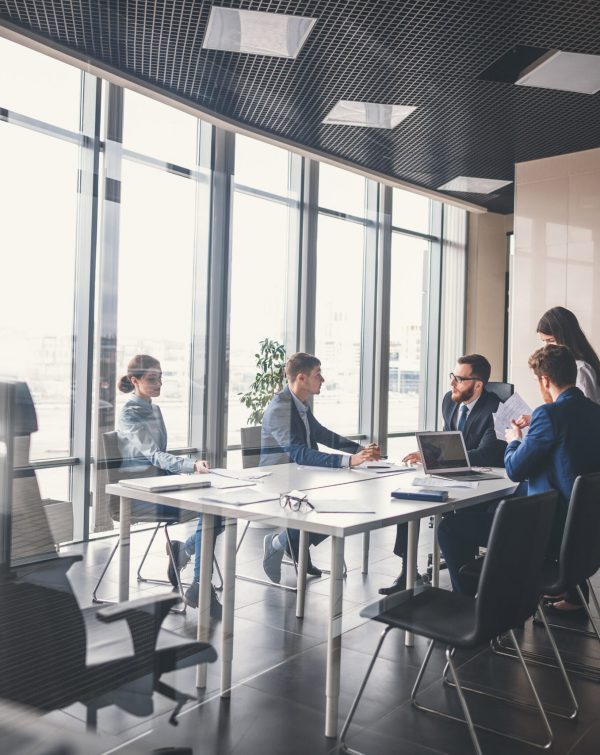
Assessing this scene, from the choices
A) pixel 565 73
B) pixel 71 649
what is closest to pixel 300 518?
pixel 71 649

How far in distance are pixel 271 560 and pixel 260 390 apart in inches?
33.9

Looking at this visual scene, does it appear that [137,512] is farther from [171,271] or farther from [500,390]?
[500,390]

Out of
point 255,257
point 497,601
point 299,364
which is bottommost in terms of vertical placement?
point 497,601

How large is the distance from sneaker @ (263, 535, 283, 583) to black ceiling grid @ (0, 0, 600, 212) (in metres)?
1.93

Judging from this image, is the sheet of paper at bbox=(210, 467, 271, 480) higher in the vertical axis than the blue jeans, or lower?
higher

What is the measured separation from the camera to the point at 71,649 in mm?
2027

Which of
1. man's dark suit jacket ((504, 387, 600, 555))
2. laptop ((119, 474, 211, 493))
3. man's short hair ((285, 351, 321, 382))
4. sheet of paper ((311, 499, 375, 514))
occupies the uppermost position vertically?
man's short hair ((285, 351, 321, 382))

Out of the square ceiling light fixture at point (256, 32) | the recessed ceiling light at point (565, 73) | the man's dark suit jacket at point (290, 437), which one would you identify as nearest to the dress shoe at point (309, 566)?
the man's dark suit jacket at point (290, 437)

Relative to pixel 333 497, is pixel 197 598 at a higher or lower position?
lower

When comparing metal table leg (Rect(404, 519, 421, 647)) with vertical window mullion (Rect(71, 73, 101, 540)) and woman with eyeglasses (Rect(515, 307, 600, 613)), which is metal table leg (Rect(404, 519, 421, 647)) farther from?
vertical window mullion (Rect(71, 73, 101, 540))

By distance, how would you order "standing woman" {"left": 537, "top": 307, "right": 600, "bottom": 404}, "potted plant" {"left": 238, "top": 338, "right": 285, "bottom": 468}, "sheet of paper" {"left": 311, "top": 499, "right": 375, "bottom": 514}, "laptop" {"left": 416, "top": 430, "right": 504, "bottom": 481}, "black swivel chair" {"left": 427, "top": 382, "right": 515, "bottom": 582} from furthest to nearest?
"black swivel chair" {"left": 427, "top": 382, "right": 515, "bottom": 582} → "standing woman" {"left": 537, "top": 307, "right": 600, "bottom": 404} → "laptop" {"left": 416, "top": 430, "right": 504, "bottom": 481} → "potted plant" {"left": 238, "top": 338, "right": 285, "bottom": 468} → "sheet of paper" {"left": 311, "top": 499, "right": 375, "bottom": 514}

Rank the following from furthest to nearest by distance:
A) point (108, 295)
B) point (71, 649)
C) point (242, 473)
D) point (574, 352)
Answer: point (574, 352)
point (242, 473)
point (108, 295)
point (71, 649)

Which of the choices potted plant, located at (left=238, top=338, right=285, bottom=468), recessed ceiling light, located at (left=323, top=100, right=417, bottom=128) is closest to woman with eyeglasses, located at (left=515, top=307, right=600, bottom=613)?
potted plant, located at (left=238, top=338, right=285, bottom=468)

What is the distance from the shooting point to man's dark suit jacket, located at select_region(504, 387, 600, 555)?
3217 mm
